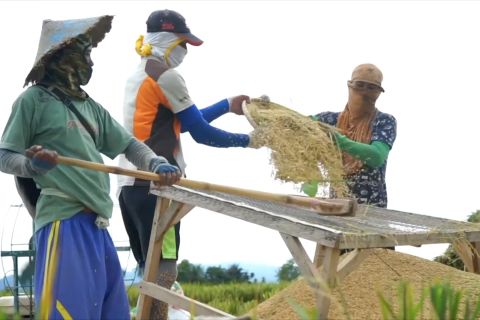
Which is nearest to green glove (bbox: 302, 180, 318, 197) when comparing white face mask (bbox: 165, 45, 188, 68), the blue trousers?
white face mask (bbox: 165, 45, 188, 68)

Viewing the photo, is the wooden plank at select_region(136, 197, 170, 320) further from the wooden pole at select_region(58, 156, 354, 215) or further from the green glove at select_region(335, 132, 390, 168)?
the wooden pole at select_region(58, 156, 354, 215)

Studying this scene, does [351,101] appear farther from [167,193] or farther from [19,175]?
[19,175]

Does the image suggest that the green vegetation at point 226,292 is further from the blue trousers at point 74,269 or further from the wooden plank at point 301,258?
the blue trousers at point 74,269

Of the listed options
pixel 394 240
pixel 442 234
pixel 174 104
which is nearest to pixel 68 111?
pixel 174 104

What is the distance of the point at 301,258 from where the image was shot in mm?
4219

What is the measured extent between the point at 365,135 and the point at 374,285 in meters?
0.93

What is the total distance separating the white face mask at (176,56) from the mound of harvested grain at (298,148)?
51cm

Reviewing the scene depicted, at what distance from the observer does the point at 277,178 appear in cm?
524

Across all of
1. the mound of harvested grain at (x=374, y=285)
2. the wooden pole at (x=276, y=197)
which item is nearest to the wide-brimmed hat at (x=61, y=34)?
the wooden pole at (x=276, y=197)

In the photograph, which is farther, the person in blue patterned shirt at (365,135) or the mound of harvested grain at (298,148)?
the person in blue patterned shirt at (365,135)

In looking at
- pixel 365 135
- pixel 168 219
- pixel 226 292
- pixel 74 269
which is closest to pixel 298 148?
pixel 365 135

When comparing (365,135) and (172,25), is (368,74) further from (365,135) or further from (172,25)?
(172,25)

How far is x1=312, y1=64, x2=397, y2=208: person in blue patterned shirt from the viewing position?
5.46 meters

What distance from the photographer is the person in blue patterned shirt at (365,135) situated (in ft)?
17.9
